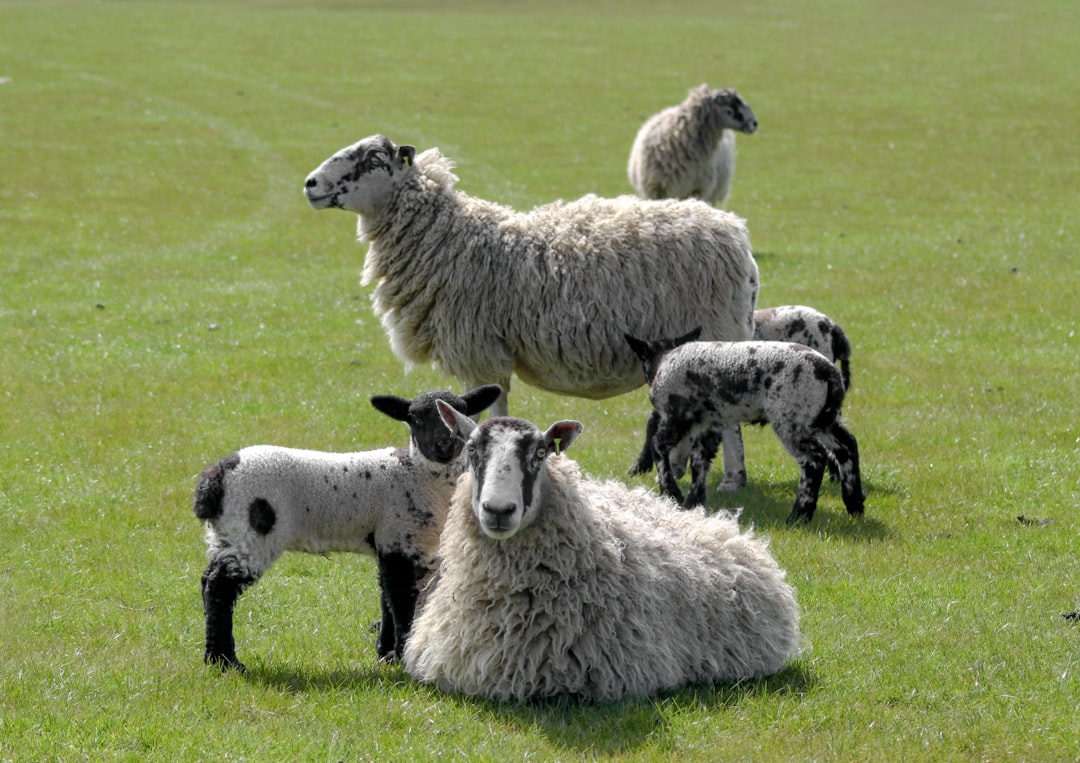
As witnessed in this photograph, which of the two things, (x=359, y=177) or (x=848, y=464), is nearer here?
(x=848, y=464)

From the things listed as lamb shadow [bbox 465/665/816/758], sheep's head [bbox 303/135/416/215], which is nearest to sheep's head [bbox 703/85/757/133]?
sheep's head [bbox 303/135/416/215]

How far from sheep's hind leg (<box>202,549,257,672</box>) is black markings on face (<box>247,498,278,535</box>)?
202 millimetres

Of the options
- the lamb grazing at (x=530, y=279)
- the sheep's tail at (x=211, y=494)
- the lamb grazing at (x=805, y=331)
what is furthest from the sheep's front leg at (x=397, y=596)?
the lamb grazing at (x=805, y=331)

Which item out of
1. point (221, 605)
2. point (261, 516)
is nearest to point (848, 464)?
point (261, 516)

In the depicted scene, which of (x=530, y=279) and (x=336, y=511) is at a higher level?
(x=530, y=279)

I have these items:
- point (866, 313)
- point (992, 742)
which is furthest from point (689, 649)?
point (866, 313)

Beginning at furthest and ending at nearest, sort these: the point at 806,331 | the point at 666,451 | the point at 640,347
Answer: the point at 806,331 < the point at 640,347 < the point at 666,451

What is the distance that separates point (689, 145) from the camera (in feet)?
71.6

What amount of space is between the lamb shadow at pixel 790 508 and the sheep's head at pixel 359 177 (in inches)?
137

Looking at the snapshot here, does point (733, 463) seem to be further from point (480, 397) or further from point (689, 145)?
point (689, 145)

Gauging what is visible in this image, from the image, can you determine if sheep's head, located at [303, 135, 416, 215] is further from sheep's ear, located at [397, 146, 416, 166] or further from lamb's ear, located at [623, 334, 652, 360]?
lamb's ear, located at [623, 334, 652, 360]

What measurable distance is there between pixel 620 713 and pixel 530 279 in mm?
5024

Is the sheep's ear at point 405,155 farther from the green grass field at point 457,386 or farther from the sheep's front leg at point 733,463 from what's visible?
the sheep's front leg at point 733,463

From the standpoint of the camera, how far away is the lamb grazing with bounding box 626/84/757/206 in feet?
71.5
